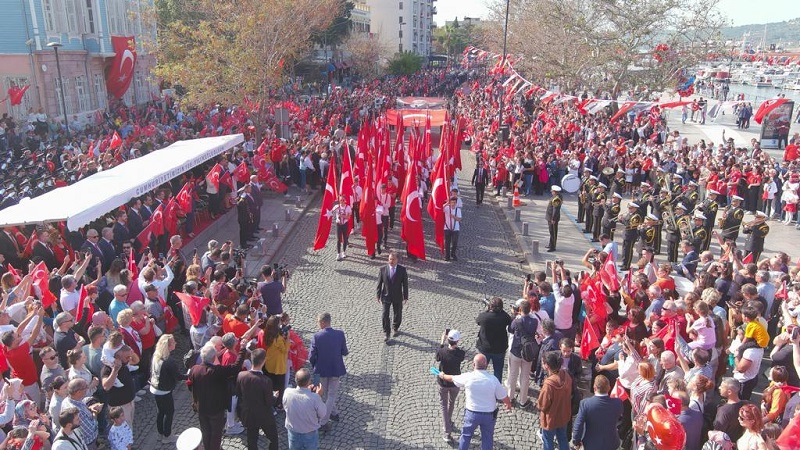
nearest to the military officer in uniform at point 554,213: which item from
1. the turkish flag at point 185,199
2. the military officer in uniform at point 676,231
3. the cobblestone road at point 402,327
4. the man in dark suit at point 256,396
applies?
the cobblestone road at point 402,327

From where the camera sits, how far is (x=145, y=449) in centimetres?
736

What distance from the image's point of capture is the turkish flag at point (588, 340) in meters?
8.58

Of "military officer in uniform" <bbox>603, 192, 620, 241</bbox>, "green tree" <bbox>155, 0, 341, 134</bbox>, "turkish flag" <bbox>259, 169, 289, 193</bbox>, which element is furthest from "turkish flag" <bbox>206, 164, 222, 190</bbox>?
"military officer in uniform" <bbox>603, 192, 620, 241</bbox>

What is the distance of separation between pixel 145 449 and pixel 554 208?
10.2 meters

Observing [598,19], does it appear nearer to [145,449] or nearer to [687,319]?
[687,319]

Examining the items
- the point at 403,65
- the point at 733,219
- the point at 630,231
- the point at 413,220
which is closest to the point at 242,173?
the point at 413,220

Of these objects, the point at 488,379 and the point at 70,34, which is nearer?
the point at 488,379

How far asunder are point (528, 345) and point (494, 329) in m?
0.51

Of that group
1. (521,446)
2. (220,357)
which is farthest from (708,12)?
(220,357)

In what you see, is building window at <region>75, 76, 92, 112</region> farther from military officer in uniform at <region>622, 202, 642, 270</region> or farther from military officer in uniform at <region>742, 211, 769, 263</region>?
military officer in uniform at <region>742, 211, 769, 263</region>

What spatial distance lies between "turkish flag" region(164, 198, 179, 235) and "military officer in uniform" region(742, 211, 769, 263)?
41.4 feet

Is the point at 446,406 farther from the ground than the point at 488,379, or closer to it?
closer to it

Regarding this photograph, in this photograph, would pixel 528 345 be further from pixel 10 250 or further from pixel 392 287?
pixel 10 250

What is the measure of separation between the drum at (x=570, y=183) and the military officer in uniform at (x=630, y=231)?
642 centimetres
